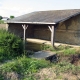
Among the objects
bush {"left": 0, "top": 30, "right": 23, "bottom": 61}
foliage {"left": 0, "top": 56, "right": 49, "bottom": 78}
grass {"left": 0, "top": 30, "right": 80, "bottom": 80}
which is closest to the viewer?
grass {"left": 0, "top": 30, "right": 80, "bottom": 80}

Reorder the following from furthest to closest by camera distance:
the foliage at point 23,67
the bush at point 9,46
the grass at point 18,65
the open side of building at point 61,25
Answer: the open side of building at point 61,25, the bush at point 9,46, the foliage at point 23,67, the grass at point 18,65

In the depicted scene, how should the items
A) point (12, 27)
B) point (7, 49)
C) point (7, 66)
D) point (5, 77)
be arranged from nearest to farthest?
1. point (5, 77)
2. point (7, 66)
3. point (7, 49)
4. point (12, 27)

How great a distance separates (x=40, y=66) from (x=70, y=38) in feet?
33.6

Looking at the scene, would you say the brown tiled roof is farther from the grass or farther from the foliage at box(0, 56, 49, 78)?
the foliage at box(0, 56, 49, 78)

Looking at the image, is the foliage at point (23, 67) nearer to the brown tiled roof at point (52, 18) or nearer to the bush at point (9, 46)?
the bush at point (9, 46)

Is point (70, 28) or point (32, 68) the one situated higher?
point (70, 28)

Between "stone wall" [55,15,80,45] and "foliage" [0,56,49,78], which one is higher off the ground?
"stone wall" [55,15,80,45]

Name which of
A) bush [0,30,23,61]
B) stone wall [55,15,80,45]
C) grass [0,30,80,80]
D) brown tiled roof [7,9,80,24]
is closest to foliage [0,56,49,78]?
grass [0,30,80,80]

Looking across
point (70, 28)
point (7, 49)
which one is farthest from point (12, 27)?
point (7, 49)

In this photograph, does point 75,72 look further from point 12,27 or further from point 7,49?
point 12,27

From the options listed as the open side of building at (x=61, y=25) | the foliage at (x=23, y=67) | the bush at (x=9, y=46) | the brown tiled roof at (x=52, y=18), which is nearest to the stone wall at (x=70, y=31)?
the open side of building at (x=61, y=25)

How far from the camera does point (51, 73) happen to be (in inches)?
295

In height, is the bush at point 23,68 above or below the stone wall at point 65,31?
below

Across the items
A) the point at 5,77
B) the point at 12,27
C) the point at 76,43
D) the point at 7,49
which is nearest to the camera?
the point at 5,77
